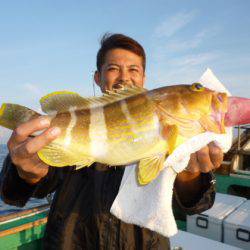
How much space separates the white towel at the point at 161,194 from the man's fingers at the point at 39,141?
1.04 m

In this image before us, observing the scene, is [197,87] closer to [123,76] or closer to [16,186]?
[123,76]

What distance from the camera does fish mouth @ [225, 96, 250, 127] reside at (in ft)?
8.45

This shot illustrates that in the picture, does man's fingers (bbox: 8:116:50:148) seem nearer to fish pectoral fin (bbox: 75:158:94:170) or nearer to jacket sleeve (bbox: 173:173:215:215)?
fish pectoral fin (bbox: 75:158:94:170)

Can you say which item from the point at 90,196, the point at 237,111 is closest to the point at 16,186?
the point at 90,196

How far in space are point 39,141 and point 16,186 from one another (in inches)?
41.9

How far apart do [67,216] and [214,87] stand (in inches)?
88.7

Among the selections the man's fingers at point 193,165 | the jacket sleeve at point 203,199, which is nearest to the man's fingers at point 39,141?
the man's fingers at point 193,165

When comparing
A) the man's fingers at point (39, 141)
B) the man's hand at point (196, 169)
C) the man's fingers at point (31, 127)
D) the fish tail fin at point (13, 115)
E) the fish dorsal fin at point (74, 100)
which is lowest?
the man's hand at point (196, 169)

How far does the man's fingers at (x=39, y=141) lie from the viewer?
2506 millimetres

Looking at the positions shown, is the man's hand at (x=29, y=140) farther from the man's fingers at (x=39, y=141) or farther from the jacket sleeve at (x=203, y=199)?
the jacket sleeve at (x=203, y=199)

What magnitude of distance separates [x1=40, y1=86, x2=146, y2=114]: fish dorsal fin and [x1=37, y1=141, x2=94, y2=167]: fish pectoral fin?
35 cm

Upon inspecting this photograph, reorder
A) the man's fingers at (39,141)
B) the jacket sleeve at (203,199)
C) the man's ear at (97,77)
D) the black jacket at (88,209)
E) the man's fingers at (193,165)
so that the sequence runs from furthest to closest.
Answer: the man's ear at (97,77), the jacket sleeve at (203,199), the black jacket at (88,209), the man's fingers at (193,165), the man's fingers at (39,141)

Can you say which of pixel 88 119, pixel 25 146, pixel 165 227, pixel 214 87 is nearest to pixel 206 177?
pixel 165 227

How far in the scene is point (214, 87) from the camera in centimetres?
294
